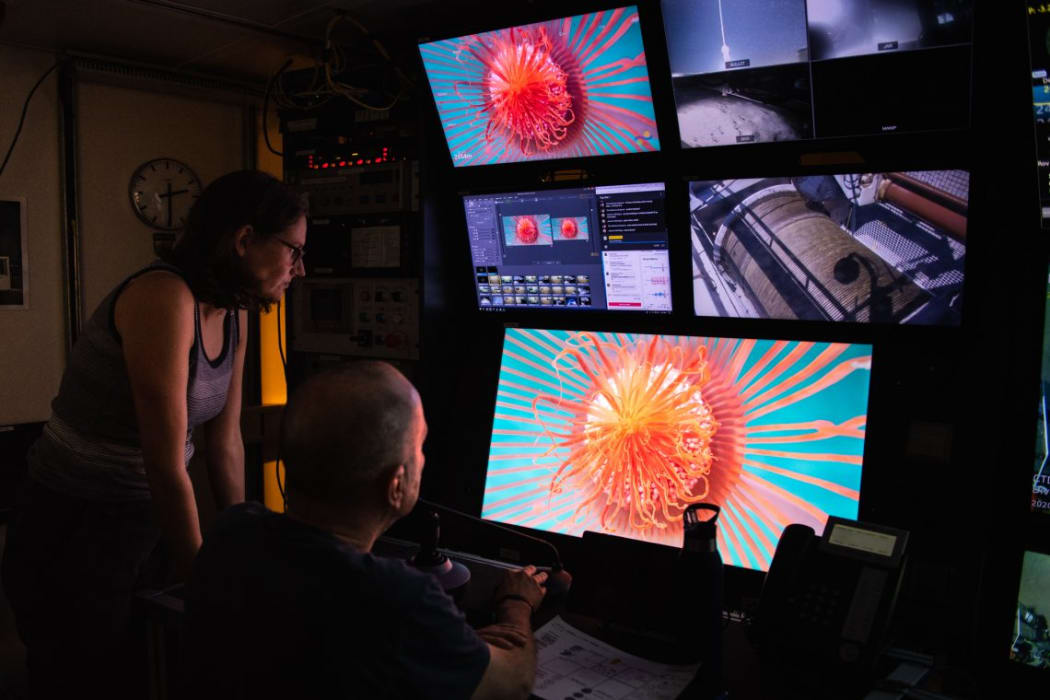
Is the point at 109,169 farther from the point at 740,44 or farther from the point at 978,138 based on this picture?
the point at 978,138

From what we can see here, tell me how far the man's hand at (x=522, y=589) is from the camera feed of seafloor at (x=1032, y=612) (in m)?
0.82

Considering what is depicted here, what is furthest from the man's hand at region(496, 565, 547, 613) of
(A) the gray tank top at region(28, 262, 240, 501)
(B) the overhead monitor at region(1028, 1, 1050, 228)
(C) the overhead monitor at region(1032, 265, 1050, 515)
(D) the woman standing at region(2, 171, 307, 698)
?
(B) the overhead monitor at region(1028, 1, 1050, 228)

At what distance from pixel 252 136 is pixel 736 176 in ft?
9.07

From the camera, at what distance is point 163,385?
153cm

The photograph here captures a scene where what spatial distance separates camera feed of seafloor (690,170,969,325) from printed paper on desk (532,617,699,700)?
91 centimetres

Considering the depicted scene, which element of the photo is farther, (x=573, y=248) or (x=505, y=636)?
(x=573, y=248)

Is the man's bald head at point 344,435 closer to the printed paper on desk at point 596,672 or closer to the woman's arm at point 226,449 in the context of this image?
the printed paper on desk at point 596,672

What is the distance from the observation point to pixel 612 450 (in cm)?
201

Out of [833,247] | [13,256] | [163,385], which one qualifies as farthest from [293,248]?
[13,256]

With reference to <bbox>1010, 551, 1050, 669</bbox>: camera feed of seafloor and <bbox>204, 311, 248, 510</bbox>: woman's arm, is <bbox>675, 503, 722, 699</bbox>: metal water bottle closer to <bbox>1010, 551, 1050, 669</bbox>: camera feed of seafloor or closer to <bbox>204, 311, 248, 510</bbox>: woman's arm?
<bbox>1010, 551, 1050, 669</bbox>: camera feed of seafloor

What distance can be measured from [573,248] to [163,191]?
241 cm

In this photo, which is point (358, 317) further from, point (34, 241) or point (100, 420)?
point (34, 241)

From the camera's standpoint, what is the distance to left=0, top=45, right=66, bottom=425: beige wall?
3338mm

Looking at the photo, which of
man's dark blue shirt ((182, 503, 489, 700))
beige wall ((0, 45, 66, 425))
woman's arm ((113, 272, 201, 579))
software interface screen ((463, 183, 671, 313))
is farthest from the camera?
beige wall ((0, 45, 66, 425))
